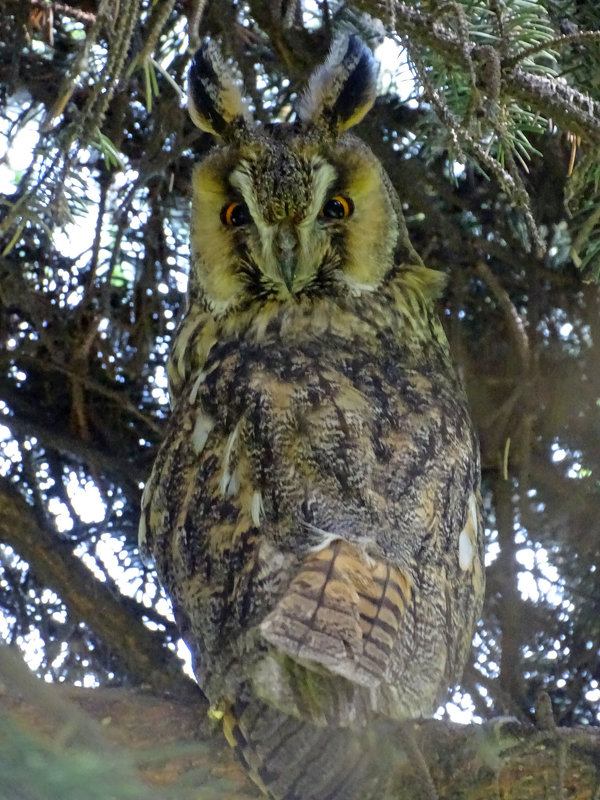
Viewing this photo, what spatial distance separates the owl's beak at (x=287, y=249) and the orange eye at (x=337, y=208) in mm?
94

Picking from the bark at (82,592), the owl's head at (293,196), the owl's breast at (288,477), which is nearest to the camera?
the owl's breast at (288,477)

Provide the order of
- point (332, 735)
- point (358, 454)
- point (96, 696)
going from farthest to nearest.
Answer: point (96, 696) < point (358, 454) < point (332, 735)

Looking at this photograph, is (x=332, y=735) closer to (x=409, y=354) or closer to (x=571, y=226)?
(x=409, y=354)

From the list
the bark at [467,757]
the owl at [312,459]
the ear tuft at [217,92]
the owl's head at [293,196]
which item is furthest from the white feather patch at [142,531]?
the ear tuft at [217,92]

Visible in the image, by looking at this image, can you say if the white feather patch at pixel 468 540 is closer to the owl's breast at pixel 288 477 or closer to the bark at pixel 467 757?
the owl's breast at pixel 288 477

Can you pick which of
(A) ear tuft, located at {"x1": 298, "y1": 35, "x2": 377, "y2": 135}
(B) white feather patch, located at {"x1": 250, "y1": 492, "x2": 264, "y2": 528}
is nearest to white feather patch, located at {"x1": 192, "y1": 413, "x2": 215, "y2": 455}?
(B) white feather patch, located at {"x1": 250, "y1": 492, "x2": 264, "y2": 528}

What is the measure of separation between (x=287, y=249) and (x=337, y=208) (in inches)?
6.2

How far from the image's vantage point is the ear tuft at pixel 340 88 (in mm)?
1716

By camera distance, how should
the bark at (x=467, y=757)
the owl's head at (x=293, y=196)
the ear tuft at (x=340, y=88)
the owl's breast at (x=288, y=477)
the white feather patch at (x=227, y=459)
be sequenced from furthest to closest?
the ear tuft at (x=340, y=88) < the owl's head at (x=293, y=196) < the white feather patch at (x=227, y=459) < the owl's breast at (x=288, y=477) < the bark at (x=467, y=757)

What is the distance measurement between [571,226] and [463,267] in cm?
27

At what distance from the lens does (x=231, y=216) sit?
67.8 inches

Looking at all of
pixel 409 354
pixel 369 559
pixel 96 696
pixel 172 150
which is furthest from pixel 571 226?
pixel 96 696

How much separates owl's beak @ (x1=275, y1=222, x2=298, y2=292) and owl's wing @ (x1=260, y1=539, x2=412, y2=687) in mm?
541

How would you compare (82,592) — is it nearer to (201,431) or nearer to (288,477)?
(201,431)
